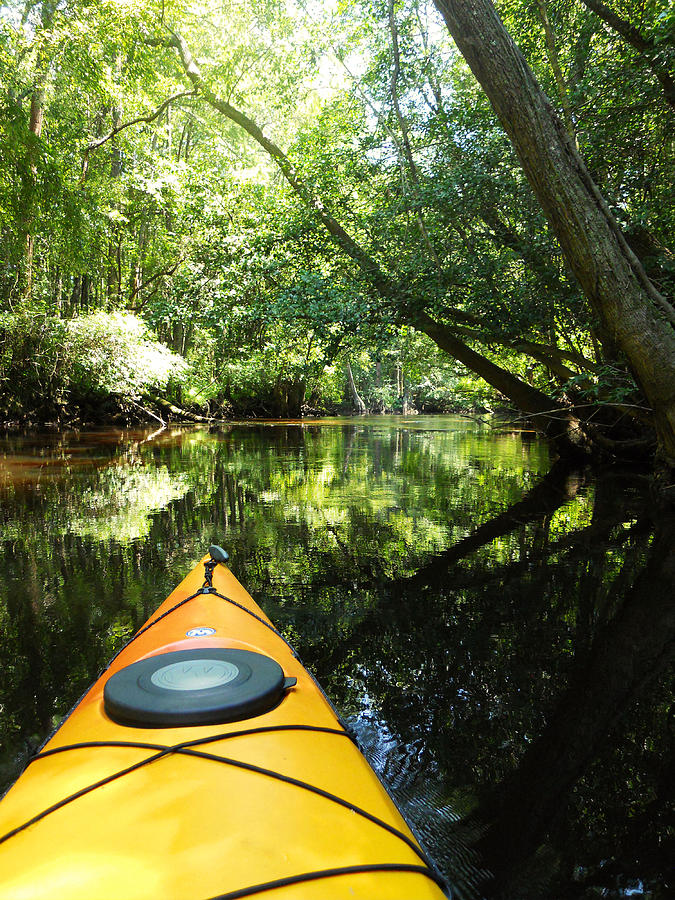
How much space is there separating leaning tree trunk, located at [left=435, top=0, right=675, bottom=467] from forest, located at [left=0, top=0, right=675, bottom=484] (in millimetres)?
19

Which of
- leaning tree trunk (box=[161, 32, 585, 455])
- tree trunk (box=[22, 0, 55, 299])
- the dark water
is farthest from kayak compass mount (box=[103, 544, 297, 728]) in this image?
tree trunk (box=[22, 0, 55, 299])

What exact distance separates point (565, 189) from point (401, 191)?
434cm

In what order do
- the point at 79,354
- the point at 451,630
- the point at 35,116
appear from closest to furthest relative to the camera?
the point at 451,630, the point at 35,116, the point at 79,354

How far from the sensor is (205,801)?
1129 millimetres

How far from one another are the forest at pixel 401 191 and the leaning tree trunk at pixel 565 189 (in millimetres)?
19

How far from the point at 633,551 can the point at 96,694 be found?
442 centimetres

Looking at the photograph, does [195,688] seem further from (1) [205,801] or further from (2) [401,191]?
(2) [401,191]

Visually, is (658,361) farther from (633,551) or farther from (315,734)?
(315,734)

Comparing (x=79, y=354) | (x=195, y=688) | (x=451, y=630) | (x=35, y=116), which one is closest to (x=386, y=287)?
(x=451, y=630)

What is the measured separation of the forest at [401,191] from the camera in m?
4.76

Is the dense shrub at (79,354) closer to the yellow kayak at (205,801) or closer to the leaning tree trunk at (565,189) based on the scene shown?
the leaning tree trunk at (565,189)

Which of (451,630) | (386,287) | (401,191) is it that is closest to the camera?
(451,630)

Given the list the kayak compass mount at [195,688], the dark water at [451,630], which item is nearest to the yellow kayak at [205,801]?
the kayak compass mount at [195,688]

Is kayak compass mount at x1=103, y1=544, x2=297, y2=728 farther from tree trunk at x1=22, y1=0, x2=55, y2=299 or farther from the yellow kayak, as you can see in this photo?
tree trunk at x1=22, y1=0, x2=55, y2=299
